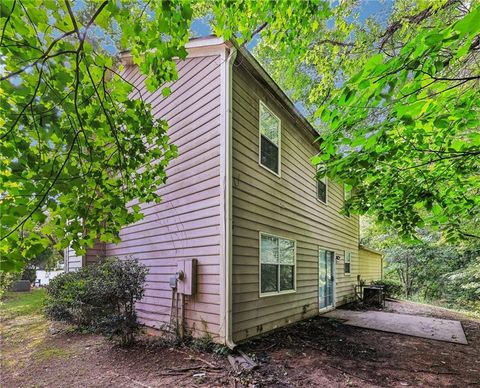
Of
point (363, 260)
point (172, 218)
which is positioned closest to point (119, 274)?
point (172, 218)

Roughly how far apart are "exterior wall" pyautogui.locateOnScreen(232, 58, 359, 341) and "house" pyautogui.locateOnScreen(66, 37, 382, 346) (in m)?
0.02

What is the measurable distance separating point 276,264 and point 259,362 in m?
2.47

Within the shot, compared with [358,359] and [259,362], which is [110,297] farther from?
[358,359]

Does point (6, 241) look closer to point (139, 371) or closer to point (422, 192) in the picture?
point (139, 371)

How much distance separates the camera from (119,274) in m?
5.59

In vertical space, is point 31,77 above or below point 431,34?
below

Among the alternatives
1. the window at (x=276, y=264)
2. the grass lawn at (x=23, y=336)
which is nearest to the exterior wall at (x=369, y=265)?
the window at (x=276, y=264)

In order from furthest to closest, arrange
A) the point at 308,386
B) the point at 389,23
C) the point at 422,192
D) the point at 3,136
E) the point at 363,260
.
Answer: the point at 363,260 → the point at 389,23 → the point at 308,386 → the point at 422,192 → the point at 3,136

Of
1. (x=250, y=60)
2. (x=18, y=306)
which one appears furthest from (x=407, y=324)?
(x=18, y=306)

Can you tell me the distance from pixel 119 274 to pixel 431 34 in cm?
560

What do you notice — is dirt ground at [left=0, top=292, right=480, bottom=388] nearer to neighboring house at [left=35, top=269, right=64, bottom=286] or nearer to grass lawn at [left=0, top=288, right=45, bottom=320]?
grass lawn at [left=0, top=288, right=45, bottom=320]

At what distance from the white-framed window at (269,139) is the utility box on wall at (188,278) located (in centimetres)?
257

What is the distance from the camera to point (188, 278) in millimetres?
5637

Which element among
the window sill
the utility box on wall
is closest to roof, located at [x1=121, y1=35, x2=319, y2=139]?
the utility box on wall
